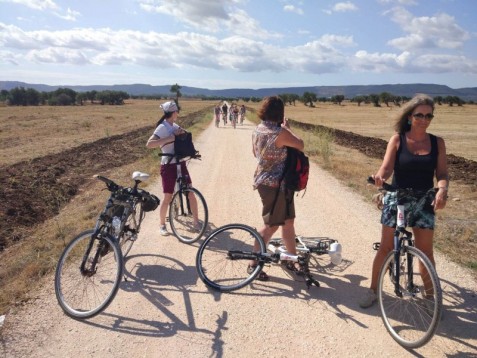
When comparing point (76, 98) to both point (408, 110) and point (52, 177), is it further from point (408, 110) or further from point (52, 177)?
point (408, 110)

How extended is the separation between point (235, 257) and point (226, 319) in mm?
845

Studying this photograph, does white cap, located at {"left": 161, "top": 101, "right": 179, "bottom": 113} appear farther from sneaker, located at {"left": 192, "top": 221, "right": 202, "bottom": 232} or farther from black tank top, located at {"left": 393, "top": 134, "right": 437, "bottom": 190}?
black tank top, located at {"left": 393, "top": 134, "right": 437, "bottom": 190}

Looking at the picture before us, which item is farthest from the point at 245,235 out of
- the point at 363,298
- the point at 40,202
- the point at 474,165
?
the point at 474,165

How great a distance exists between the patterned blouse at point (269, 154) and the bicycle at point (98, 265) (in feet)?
5.10

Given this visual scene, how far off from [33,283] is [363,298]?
3.88 metres

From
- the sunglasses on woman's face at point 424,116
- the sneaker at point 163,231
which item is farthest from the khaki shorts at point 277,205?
the sneaker at point 163,231

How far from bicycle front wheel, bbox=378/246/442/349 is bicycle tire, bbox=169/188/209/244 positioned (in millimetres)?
2918

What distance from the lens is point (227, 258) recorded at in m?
4.69

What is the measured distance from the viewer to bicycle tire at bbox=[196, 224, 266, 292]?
4.50 meters

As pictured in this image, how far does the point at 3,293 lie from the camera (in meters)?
4.43

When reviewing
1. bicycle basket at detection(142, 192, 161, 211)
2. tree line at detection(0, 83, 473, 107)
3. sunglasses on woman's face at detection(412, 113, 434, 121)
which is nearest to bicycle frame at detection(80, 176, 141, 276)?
bicycle basket at detection(142, 192, 161, 211)

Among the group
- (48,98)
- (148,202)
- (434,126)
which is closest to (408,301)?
(148,202)

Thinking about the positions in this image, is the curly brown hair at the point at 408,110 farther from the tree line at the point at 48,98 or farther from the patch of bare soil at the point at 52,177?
the tree line at the point at 48,98

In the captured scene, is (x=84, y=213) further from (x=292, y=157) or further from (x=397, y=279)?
(x=397, y=279)
